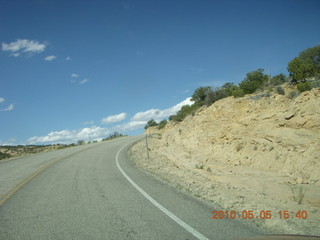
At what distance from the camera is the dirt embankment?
24.0 feet

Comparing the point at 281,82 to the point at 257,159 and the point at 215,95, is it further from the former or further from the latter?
the point at 257,159

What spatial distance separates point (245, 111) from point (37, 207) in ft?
56.2

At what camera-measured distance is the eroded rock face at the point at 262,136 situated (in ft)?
45.3

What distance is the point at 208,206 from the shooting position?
6.66 meters

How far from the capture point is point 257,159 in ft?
53.2

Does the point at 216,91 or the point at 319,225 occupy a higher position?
the point at 216,91

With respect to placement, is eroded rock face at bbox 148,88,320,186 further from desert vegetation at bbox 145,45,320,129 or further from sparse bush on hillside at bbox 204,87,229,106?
sparse bush on hillside at bbox 204,87,229,106

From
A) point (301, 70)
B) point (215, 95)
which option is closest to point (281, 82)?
point (301, 70)

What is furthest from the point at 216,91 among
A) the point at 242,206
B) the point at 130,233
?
the point at 130,233

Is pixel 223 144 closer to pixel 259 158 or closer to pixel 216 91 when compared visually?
pixel 259 158
